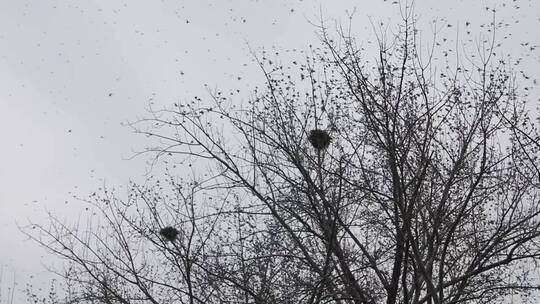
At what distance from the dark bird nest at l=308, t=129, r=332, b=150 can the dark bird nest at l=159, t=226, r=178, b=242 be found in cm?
244

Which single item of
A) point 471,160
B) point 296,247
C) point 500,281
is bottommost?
point 500,281

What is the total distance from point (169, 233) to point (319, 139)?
8.50 ft

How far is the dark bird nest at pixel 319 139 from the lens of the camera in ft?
21.6

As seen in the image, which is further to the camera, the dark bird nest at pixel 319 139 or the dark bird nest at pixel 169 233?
the dark bird nest at pixel 169 233

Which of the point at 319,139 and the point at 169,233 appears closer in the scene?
the point at 319,139

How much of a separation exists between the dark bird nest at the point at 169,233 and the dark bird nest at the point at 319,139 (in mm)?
2442

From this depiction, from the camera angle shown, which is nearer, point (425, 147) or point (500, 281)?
point (425, 147)

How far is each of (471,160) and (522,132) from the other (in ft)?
2.86

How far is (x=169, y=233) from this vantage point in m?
7.78

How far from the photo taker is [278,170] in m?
7.07

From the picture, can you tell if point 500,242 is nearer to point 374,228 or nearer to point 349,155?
point 374,228

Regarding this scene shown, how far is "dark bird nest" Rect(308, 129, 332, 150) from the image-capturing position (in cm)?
660

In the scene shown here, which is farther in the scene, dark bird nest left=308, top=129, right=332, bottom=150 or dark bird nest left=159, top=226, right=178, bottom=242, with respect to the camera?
dark bird nest left=159, top=226, right=178, bottom=242

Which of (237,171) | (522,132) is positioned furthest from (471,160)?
(237,171)
